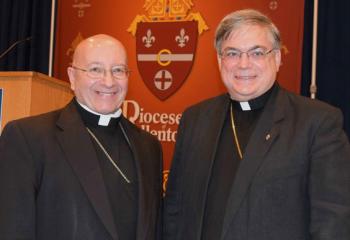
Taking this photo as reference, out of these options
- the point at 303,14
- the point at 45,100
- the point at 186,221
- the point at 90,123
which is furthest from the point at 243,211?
the point at 303,14

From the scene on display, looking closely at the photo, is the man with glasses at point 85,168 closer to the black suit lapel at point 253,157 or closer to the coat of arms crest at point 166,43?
the black suit lapel at point 253,157

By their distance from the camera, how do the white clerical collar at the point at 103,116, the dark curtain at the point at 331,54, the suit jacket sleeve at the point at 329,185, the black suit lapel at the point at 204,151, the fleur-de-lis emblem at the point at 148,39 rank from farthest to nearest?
the fleur-de-lis emblem at the point at 148,39
the dark curtain at the point at 331,54
the white clerical collar at the point at 103,116
the black suit lapel at the point at 204,151
the suit jacket sleeve at the point at 329,185

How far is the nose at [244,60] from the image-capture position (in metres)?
2.73

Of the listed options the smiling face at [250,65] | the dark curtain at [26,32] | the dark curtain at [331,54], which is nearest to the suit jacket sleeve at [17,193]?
the smiling face at [250,65]

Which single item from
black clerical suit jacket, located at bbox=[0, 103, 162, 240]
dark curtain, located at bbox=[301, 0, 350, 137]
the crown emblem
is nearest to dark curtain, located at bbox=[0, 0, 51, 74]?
Answer: the crown emblem

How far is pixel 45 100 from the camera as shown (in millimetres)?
3660

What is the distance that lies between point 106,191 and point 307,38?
298 centimetres

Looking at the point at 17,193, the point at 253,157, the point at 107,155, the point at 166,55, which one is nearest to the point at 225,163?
the point at 253,157

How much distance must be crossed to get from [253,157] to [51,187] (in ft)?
3.29

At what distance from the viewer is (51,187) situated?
2.67 m

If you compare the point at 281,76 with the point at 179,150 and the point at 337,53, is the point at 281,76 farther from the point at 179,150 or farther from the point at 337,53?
the point at 179,150

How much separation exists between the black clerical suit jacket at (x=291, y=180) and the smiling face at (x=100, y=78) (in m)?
0.70

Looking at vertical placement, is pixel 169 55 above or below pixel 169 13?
below

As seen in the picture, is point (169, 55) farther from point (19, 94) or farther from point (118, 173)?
point (118, 173)
